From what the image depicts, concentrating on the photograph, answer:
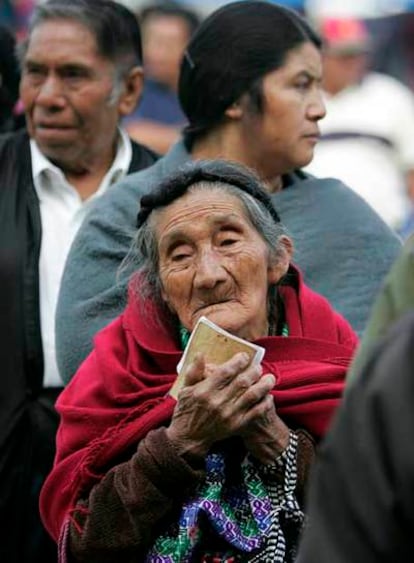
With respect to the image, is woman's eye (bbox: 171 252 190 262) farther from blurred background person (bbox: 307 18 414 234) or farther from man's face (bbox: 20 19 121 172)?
blurred background person (bbox: 307 18 414 234)

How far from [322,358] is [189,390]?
0.44 meters

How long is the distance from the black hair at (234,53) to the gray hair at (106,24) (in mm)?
918

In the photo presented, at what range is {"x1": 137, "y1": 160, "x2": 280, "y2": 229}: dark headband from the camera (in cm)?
461

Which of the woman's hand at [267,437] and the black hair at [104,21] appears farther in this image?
the black hair at [104,21]

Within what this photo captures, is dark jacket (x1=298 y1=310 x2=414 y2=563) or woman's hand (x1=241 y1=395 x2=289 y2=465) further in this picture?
woman's hand (x1=241 y1=395 x2=289 y2=465)

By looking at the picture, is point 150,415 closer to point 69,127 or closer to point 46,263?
point 46,263

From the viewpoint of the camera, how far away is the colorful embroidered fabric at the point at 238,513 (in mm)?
4188

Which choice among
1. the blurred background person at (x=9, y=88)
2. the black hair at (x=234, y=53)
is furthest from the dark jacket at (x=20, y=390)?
the blurred background person at (x=9, y=88)

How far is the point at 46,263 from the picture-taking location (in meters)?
5.96

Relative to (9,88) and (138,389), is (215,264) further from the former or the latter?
(9,88)

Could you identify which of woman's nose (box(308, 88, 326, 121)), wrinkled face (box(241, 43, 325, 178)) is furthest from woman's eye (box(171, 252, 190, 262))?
woman's nose (box(308, 88, 326, 121))

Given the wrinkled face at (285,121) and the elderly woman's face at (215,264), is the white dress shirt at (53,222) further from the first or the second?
the elderly woman's face at (215,264)

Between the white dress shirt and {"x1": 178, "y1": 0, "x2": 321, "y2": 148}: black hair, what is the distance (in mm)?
608

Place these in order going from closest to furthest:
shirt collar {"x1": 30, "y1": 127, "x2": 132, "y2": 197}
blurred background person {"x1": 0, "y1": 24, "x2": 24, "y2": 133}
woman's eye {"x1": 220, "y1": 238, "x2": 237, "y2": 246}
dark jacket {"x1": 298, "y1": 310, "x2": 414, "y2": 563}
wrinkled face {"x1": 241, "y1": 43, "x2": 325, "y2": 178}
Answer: dark jacket {"x1": 298, "y1": 310, "x2": 414, "y2": 563}
woman's eye {"x1": 220, "y1": 238, "x2": 237, "y2": 246}
wrinkled face {"x1": 241, "y1": 43, "x2": 325, "y2": 178}
shirt collar {"x1": 30, "y1": 127, "x2": 132, "y2": 197}
blurred background person {"x1": 0, "y1": 24, "x2": 24, "y2": 133}
